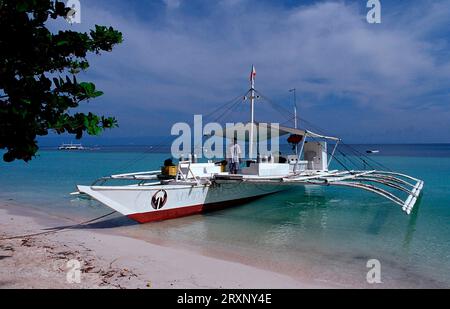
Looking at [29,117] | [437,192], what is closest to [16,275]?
[29,117]

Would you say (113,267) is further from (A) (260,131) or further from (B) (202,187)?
(A) (260,131)

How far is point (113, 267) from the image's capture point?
6.78 m

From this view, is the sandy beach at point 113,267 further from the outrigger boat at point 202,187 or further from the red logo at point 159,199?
the red logo at point 159,199

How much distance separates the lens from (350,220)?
12648 millimetres

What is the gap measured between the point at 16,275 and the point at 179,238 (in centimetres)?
456

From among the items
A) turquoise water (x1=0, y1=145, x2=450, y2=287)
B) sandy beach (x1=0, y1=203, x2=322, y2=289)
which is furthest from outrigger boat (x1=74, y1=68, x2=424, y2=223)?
sandy beach (x1=0, y1=203, x2=322, y2=289)

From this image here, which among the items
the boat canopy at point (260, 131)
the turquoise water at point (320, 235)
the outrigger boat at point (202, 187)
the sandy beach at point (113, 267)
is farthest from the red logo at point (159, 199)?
the boat canopy at point (260, 131)

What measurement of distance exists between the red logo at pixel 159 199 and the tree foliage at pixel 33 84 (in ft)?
20.8

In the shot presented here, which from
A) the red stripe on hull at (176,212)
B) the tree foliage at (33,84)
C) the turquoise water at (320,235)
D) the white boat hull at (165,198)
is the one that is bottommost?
the turquoise water at (320,235)

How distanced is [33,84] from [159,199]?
23.8 ft

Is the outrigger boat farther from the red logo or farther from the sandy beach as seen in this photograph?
the sandy beach

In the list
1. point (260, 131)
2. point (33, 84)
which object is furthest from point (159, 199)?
point (33, 84)

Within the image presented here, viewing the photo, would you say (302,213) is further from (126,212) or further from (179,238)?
(126,212)

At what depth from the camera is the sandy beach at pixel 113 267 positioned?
5.86 meters
